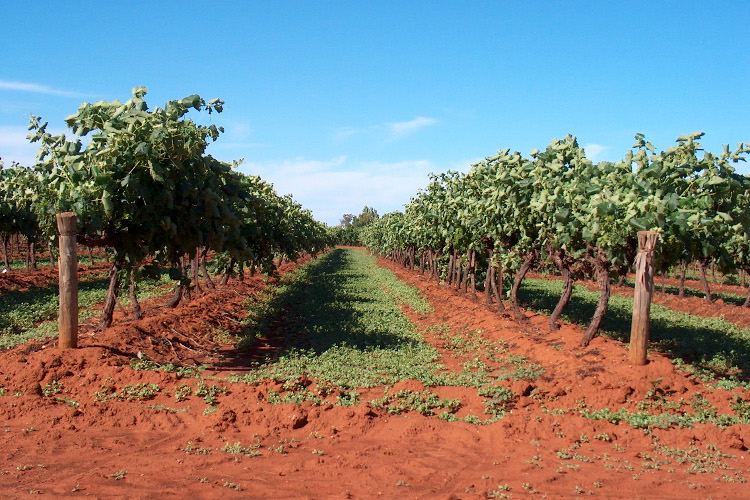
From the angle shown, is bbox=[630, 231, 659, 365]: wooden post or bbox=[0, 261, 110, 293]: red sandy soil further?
bbox=[0, 261, 110, 293]: red sandy soil

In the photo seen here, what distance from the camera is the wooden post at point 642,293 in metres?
8.59

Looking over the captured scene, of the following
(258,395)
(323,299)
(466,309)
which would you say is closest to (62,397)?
(258,395)

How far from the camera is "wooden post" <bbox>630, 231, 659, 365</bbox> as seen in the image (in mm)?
8586

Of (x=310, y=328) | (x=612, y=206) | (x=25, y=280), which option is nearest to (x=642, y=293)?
(x=612, y=206)

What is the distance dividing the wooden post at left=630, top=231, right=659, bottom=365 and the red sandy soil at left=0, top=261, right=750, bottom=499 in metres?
0.33

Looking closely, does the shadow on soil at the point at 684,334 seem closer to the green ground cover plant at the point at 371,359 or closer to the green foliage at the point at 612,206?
the green foliage at the point at 612,206

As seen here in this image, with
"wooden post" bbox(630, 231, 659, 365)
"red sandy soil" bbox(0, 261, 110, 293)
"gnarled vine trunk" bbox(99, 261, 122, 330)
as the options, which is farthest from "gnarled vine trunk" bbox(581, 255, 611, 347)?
"red sandy soil" bbox(0, 261, 110, 293)

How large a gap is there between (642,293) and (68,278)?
8.35m

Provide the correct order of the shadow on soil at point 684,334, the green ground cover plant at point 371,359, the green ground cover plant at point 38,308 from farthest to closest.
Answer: the green ground cover plant at point 38,308
the shadow on soil at point 684,334
the green ground cover plant at point 371,359

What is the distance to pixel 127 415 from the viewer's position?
7012mm

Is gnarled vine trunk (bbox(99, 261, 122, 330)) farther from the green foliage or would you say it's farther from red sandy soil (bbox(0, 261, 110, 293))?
red sandy soil (bbox(0, 261, 110, 293))

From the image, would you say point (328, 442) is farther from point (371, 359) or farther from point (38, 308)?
point (38, 308)

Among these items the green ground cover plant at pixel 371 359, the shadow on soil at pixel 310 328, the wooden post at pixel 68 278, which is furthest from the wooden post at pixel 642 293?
the wooden post at pixel 68 278

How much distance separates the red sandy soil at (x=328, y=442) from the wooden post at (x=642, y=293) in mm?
329
